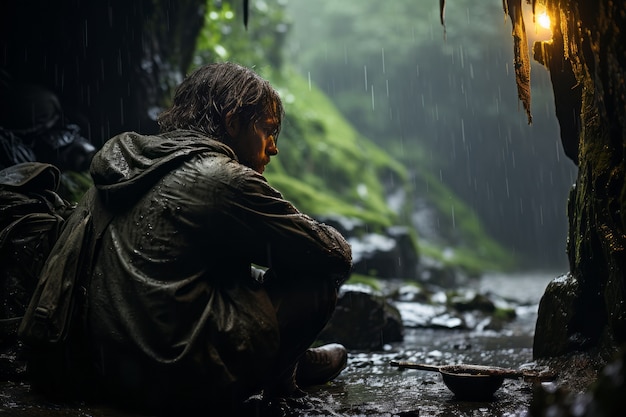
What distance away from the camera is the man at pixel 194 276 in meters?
2.95

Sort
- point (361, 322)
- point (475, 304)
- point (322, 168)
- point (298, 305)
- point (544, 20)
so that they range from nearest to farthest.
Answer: point (298, 305)
point (544, 20)
point (361, 322)
point (475, 304)
point (322, 168)

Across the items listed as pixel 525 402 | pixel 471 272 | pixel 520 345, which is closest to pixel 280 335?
pixel 525 402

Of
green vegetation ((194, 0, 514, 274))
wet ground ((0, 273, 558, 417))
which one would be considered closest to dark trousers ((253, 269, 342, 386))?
wet ground ((0, 273, 558, 417))

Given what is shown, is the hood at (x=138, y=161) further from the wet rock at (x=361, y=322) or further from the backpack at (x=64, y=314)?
the wet rock at (x=361, y=322)

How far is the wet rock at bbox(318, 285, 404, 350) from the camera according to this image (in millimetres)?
6422

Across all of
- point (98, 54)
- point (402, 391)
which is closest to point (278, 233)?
point (402, 391)

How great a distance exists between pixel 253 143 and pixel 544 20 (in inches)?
94.7

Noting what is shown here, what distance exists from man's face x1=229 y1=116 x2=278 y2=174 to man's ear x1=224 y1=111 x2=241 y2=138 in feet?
0.04

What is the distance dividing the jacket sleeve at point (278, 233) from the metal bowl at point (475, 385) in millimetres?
1051

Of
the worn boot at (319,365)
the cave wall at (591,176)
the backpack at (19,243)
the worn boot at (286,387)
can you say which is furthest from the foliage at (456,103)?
the worn boot at (286,387)

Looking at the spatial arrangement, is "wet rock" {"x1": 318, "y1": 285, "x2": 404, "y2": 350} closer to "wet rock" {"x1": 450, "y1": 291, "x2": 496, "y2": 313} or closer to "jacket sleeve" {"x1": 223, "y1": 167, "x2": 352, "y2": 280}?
"wet rock" {"x1": 450, "y1": 291, "x2": 496, "y2": 313}

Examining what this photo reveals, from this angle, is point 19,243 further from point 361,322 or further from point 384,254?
point 384,254

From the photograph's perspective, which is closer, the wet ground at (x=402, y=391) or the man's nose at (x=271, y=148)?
the wet ground at (x=402, y=391)

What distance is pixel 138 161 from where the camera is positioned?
10.3 ft
